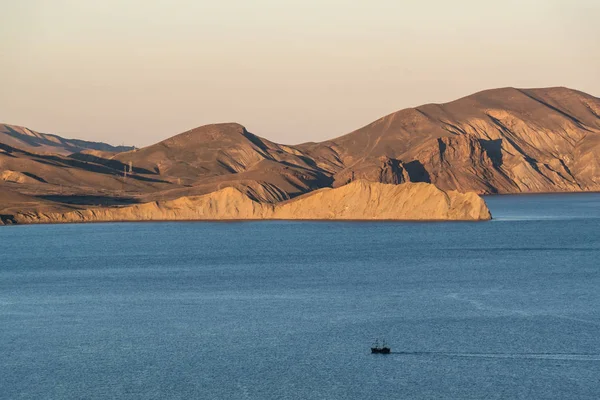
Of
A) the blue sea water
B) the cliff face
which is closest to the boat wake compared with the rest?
the blue sea water

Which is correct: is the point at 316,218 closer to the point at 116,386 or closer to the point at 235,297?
the point at 235,297

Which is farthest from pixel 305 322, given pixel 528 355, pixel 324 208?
pixel 324 208

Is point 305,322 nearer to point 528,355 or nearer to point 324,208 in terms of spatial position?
point 528,355

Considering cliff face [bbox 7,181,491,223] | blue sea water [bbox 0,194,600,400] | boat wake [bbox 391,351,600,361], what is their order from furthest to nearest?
1. cliff face [bbox 7,181,491,223]
2. boat wake [bbox 391,351,600,361]
3. blue sea water [bbox 0,194,600,400]

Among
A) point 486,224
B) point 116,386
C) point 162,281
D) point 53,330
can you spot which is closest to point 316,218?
point 486,224

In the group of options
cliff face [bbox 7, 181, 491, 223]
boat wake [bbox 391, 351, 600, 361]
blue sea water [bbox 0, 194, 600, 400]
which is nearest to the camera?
blue sea water [bbox 0, 194, 600, 400]

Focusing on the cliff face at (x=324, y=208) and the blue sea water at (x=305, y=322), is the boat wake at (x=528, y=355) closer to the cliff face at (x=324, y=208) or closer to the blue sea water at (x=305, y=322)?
the blue sea water at (x=305, y=322)

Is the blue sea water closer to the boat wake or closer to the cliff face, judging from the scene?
the boat wake
